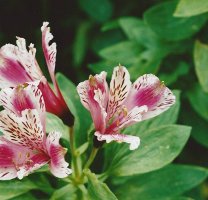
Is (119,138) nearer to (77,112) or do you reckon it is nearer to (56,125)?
(56,125)

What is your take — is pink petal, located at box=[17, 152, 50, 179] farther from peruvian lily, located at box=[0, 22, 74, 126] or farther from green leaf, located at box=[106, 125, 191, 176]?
green leaf, located at box=[106, 125, 191, 176]

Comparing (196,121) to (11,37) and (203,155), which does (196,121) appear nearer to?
(203,155)

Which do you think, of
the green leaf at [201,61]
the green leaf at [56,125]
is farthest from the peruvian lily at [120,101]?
the green leaf at [201,61]

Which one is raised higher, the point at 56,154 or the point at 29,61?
the point at 29,61

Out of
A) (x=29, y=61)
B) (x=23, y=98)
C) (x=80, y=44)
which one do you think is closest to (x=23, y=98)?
(x=23, y=98)

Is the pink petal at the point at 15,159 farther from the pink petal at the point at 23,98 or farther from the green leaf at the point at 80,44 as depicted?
the green leaf at the point at 80,44

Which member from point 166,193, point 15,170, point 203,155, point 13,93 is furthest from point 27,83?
point 203,155

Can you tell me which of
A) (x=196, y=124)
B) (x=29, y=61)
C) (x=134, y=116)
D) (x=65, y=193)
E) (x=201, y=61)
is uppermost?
(x=29, y=61)
